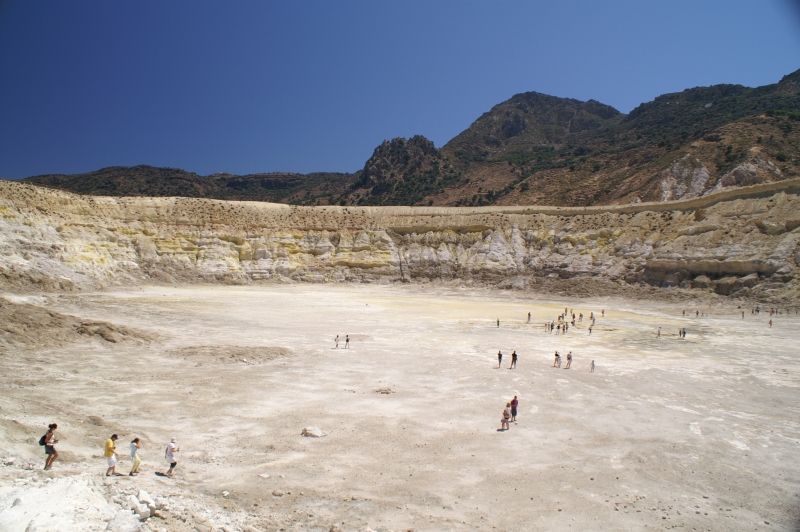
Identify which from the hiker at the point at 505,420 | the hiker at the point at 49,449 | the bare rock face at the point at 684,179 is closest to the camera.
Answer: the hiker at the point at 49,449

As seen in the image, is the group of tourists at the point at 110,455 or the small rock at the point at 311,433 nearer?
the group of tourists at the point at 110,455

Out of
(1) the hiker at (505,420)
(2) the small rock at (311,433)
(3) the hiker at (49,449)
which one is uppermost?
(3) the hiker at (49,449)

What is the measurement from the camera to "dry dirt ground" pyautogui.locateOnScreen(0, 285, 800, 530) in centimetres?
925

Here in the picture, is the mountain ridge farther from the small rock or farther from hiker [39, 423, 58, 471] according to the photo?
hiker [39, 423, 58, 471]

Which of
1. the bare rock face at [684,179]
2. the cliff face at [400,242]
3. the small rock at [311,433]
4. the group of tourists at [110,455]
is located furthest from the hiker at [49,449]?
the bare rock face at [684,179]

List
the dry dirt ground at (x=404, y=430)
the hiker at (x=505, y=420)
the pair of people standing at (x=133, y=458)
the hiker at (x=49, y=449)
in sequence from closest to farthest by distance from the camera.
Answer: the dry dirt ground at (x=404, y=430), the hiker at (x=49, y=449), the pair of people standing at (x=133, y=458), the hiker at (x=505, y=420)

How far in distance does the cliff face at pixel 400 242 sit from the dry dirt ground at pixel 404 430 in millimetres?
18587

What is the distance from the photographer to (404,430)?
1361 centimetres

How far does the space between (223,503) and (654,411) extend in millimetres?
13499

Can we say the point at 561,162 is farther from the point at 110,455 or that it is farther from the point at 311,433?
the point at 110,455

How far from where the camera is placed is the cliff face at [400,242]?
42.7m

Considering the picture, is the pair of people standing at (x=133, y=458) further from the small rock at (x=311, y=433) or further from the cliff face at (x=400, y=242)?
the cliff face at (x=400, y=242)

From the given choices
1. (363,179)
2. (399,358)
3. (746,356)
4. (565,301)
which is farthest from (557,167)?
(399,358)

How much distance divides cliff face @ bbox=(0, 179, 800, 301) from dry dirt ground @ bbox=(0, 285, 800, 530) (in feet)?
61.0
